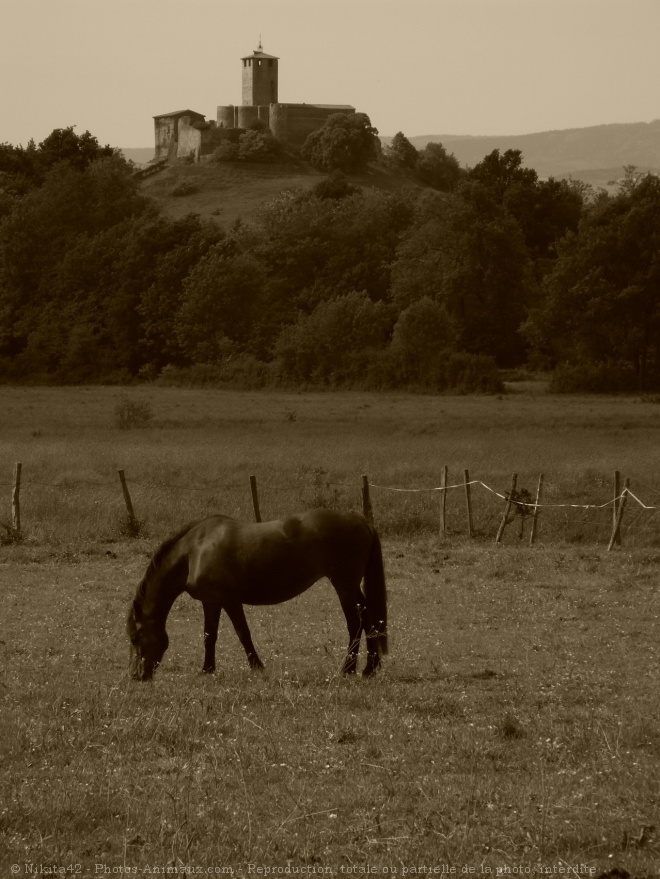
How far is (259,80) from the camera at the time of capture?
15538 centimetres

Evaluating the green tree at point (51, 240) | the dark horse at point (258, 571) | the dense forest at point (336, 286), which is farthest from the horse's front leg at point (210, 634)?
the green tree at point (51, 240)

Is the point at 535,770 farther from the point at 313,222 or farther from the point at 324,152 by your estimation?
the point at 324,152

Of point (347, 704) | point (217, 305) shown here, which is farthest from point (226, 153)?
point (347, 704)

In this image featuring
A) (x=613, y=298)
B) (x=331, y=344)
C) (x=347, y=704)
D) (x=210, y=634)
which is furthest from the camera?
(x=331, y=344)

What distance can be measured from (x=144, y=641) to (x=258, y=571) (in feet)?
4.23

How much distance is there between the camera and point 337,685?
1027 centimetres

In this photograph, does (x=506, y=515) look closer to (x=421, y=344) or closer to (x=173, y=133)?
(x=421, y=344)

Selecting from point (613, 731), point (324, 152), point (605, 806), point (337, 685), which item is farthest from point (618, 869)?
point (324, 152)

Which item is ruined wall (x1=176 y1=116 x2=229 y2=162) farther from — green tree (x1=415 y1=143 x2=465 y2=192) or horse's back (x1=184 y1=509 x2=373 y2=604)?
horse's back (x1=184 y1=509 x2=373 y2=604)

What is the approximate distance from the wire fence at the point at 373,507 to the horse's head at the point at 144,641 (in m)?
10.2

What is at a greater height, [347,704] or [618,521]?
[347,704]

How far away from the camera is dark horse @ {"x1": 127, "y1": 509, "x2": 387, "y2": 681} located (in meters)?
11.3

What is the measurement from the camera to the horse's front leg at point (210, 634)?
11.1 metres

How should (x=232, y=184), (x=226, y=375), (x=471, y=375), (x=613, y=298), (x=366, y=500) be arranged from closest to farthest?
(x=366, y=500), (x=471, y=375), (x=613, y=298), (x=226, y=375), (x=232, y=184)
